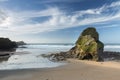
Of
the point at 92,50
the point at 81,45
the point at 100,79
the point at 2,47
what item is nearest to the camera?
the point at 100,79

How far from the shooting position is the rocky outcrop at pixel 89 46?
30750 millimetres

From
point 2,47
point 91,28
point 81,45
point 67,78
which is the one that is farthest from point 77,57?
point 2,47

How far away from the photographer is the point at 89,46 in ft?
105

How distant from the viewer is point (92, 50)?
102ft

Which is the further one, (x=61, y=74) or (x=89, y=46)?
(x=89, y=46)

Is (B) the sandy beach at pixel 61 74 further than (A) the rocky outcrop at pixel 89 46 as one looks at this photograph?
No

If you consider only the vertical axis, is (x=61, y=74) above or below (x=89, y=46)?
below

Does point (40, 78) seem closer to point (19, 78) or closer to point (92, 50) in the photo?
point (19, 78)

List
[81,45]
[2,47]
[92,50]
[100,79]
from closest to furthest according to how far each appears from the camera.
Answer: [100,79] → [92,50] → [81,45] → [2,47]

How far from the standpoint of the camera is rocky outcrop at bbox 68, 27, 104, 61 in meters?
30.8

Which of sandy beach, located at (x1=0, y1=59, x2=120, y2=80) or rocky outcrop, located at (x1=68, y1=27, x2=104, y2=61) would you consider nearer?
sandy beach, located at (x1=0, y1=59, x2=120, y2=80)

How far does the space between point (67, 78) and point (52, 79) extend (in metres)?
1.18

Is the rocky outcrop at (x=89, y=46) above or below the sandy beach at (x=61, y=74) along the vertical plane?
above

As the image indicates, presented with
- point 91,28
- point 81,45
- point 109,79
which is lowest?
point 109,79
